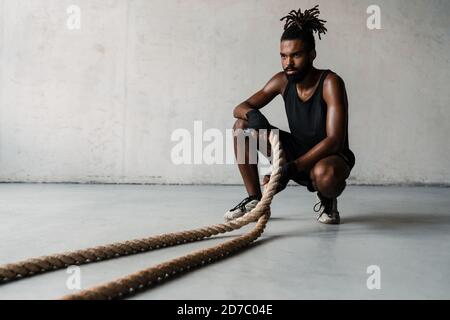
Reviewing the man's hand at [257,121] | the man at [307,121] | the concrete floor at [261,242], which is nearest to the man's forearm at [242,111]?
the man at [307,121]

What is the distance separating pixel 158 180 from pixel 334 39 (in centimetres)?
235

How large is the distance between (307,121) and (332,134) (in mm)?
255

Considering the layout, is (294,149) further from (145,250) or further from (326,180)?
(145,250)

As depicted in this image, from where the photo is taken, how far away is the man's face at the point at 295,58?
2.27 meters

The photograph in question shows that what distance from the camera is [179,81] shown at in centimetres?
466

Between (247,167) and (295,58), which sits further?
(247,167)

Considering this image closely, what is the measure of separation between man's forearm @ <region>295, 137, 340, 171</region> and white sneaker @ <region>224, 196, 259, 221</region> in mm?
461

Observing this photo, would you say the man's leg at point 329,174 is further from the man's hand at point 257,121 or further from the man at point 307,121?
the man's hand at point 257,121

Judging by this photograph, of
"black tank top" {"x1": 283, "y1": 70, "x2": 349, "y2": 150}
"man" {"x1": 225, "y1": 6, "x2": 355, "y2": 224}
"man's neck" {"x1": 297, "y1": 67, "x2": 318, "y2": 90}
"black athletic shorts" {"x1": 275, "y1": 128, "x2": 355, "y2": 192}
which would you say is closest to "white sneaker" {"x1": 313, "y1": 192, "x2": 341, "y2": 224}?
"man" {"x1": 225, "y1": 6, "x2": 355, "y2": 224}

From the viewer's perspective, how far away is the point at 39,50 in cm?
449

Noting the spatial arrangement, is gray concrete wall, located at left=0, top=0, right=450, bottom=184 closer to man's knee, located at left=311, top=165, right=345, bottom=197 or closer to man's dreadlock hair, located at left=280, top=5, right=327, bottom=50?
man's dreadlock hair, located at left=280, top=5, right=327, bottom=50

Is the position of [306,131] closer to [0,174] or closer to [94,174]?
[94,174]

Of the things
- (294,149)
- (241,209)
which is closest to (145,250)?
(241,209)

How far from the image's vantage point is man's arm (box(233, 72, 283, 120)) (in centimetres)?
255
